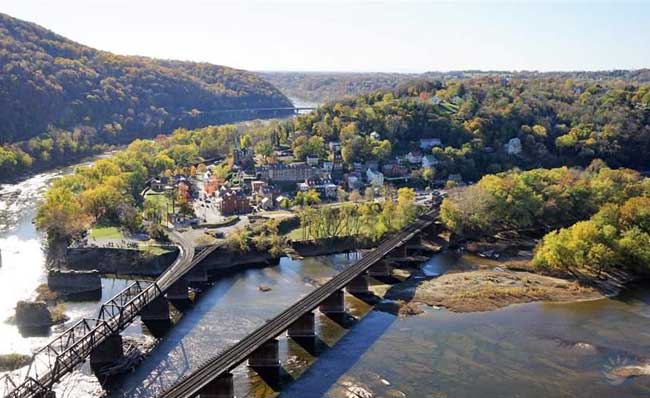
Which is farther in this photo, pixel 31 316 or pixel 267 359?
pixel 31 316

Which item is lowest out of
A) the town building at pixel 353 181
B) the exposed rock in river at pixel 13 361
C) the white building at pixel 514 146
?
the exposed rock in river at pixel 13 361

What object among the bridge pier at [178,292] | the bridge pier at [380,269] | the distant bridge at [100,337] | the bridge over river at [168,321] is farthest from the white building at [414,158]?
the bridge pier at [178,292]

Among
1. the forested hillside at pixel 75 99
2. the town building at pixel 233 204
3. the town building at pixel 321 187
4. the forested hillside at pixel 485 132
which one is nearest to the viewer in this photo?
the town building at pixel 233 204

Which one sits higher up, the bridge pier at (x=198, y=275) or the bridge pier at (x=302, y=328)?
the bridge pier at (x=302, y=328)

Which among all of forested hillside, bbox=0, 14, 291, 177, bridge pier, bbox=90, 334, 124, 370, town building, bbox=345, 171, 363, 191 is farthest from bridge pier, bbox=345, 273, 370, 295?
forested hillside, bbox=0, 14, 291, 177

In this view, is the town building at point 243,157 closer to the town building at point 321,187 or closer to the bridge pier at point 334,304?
the town building at point 321,187

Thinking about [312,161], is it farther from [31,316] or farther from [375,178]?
[31,316]

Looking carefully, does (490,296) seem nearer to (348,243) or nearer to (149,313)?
(348,243)

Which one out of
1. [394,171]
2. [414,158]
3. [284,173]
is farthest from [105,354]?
[414,158]
